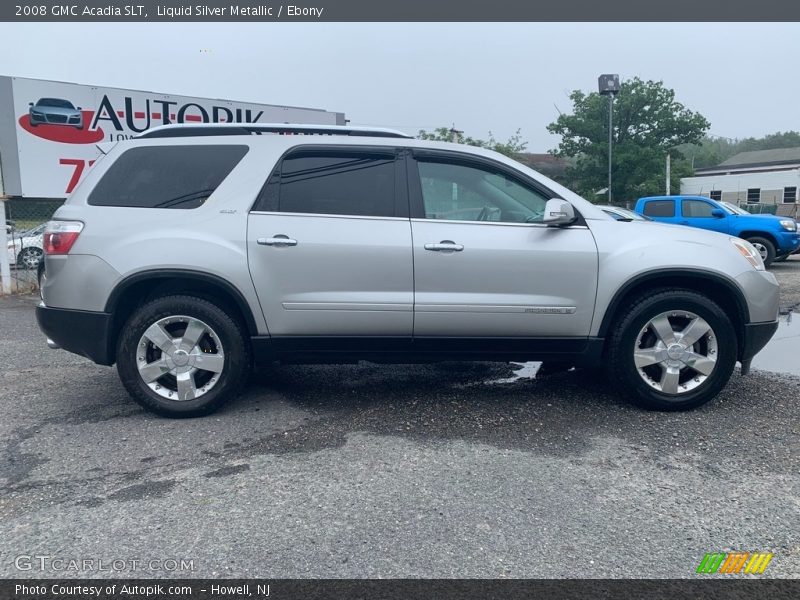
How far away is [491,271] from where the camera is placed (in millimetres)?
4172

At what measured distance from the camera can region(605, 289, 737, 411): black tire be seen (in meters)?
4.26

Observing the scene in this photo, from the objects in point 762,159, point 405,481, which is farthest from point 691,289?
point 762,159

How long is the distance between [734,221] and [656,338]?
12304mm

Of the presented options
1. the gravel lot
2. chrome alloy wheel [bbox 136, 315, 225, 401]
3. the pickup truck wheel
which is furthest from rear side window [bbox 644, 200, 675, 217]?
chrome alloy wheel [bbox 136, 315, 225, 401]

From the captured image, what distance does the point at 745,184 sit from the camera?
4519 centimetres

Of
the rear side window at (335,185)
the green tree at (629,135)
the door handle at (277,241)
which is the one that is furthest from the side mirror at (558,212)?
the green tree at (629,135)

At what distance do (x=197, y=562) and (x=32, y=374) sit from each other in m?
3.77

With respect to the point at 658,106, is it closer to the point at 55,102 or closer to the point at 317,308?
the point at 55,102

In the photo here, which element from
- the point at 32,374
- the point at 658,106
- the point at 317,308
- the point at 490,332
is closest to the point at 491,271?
the point at 490,332

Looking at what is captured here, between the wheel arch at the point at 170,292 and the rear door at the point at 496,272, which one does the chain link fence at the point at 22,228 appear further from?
the rear door at the point at 496,272

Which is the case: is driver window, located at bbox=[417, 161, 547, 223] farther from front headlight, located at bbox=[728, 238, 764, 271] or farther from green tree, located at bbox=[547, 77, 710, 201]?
green tree, located at bbox=[547, 77, 710, 201]

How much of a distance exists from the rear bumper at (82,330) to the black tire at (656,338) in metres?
3.39

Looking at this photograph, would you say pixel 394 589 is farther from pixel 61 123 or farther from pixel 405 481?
pixel 61 123

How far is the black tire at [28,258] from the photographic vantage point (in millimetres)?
11672
